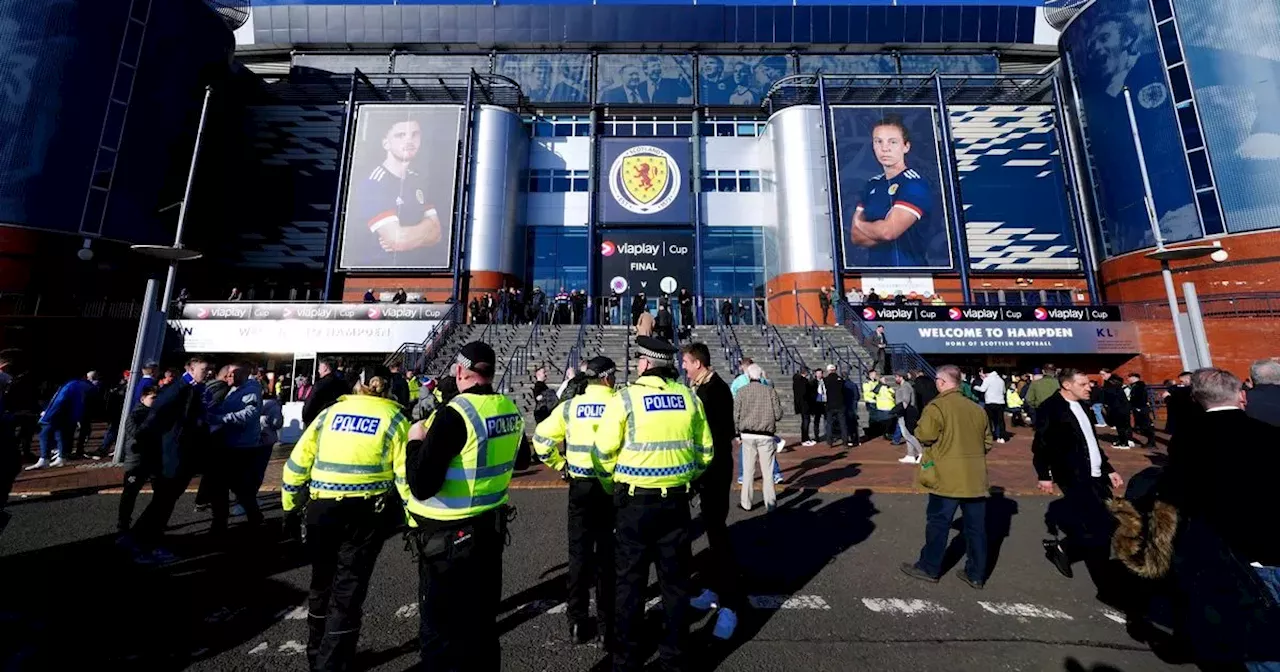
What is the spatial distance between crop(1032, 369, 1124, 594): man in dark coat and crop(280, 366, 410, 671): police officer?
591cm

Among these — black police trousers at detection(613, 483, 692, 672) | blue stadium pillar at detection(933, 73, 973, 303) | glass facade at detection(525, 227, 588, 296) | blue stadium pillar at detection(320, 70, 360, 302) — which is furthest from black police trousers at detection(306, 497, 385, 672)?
blue stadium pillar at detection(933, 73, 973, 303)

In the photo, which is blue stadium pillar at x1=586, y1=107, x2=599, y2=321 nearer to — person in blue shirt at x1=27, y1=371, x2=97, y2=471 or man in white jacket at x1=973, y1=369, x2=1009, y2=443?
man in white jacket at x1=973, y1=369, x2=1009, y2=443

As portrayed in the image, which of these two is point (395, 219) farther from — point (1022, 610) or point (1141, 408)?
point (1141, 408)

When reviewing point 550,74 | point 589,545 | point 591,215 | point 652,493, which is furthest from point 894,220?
point 652,493

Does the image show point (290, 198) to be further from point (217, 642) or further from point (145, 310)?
point (217, 642)

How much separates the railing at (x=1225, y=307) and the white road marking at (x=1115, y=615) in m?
19.7

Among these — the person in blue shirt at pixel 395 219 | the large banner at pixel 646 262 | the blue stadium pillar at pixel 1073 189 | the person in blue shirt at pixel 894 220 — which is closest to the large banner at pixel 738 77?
the person in blue shirt at pixel 894 220

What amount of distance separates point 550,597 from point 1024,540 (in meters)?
5.33

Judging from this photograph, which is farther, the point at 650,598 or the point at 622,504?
the point at 650,598

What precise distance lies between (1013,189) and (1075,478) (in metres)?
26.0

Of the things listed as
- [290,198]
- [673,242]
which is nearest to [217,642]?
[673,242]

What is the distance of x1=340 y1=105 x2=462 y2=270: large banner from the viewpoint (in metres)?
22.9

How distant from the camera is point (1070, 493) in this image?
475 centimetres

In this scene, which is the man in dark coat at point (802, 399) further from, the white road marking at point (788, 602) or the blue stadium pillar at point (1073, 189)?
the blue stadium pillar at point (1073, 189)
